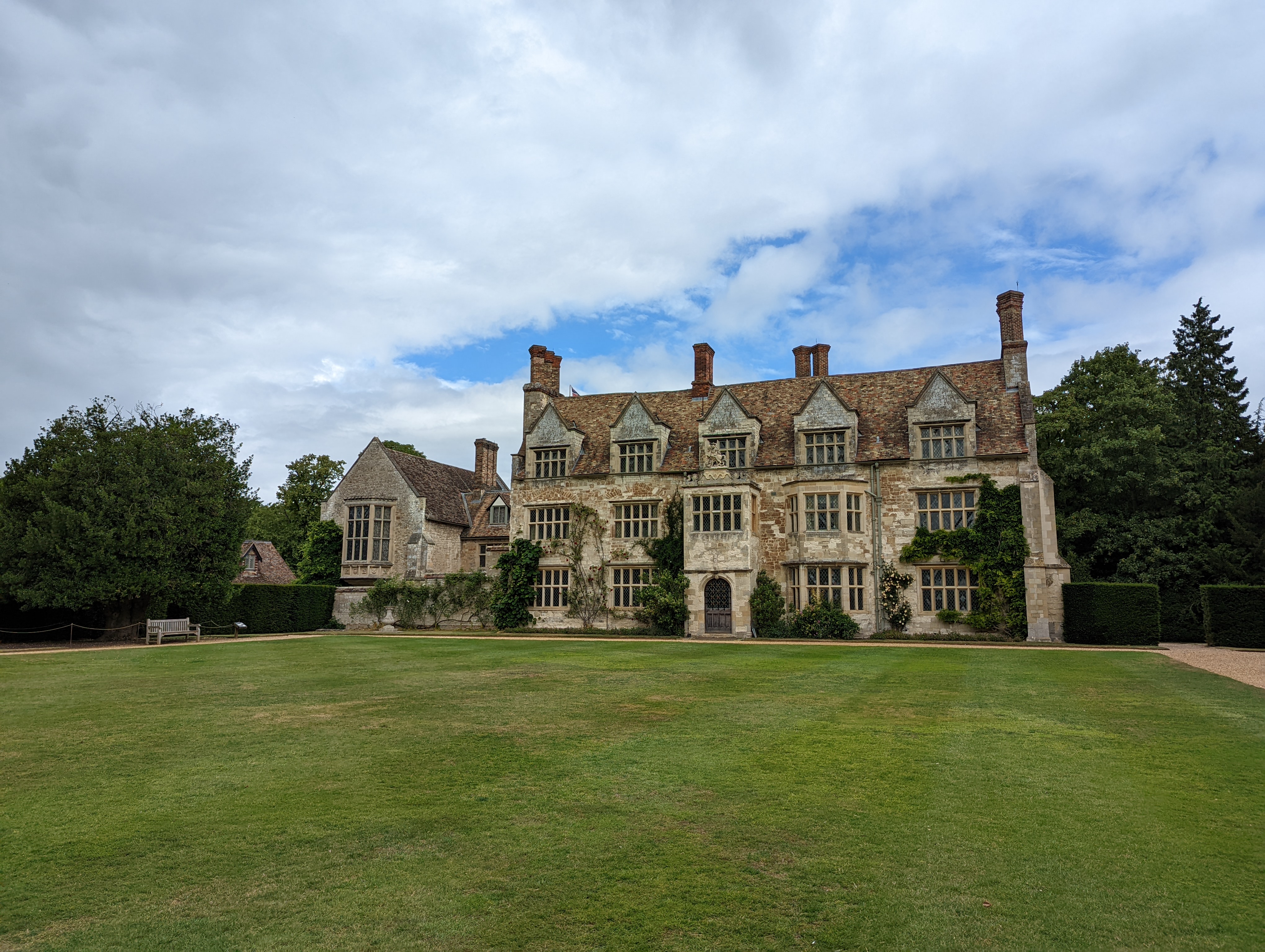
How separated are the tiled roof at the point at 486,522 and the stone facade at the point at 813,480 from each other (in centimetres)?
706

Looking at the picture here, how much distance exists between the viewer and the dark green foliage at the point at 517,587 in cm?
3762

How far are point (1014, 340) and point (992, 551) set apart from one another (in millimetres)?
9564

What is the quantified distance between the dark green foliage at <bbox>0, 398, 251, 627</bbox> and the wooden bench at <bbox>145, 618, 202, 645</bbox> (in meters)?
1.10

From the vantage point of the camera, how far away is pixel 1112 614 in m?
29.1

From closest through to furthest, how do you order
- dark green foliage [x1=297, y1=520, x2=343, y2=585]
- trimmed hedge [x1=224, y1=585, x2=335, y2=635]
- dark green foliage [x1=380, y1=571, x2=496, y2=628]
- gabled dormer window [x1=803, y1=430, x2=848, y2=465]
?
gabled dormer window [x1=803, y1=430, x2=848, y2=465]
trimmed hedge [x1=224, y1=585, x2=335, y2=635]
dark green foliage [x1=380, y1=571, x2=496, y2=628]
dark green foliage [x1=297, y1=520, x2=343, y2=585]

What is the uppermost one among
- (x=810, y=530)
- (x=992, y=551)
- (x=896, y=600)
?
(x=810, y=530)

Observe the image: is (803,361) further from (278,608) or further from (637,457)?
(278,608)

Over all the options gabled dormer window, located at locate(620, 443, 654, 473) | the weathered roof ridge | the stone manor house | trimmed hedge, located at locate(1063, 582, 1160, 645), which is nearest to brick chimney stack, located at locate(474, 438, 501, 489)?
the weathered roof ridge

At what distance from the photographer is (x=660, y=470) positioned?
121 ft

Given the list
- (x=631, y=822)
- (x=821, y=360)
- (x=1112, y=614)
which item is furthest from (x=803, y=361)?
(x=631, y=822)

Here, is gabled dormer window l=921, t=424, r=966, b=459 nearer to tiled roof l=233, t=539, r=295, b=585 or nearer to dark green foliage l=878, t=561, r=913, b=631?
dark green foliage l=878, t=561, r=913, b=631

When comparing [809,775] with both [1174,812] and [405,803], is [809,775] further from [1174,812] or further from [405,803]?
[405,803]

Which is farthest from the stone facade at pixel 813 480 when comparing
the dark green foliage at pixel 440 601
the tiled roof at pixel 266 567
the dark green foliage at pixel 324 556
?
the tiled roof at pixel 266 567

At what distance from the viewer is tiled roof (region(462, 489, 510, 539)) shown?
151 feet
